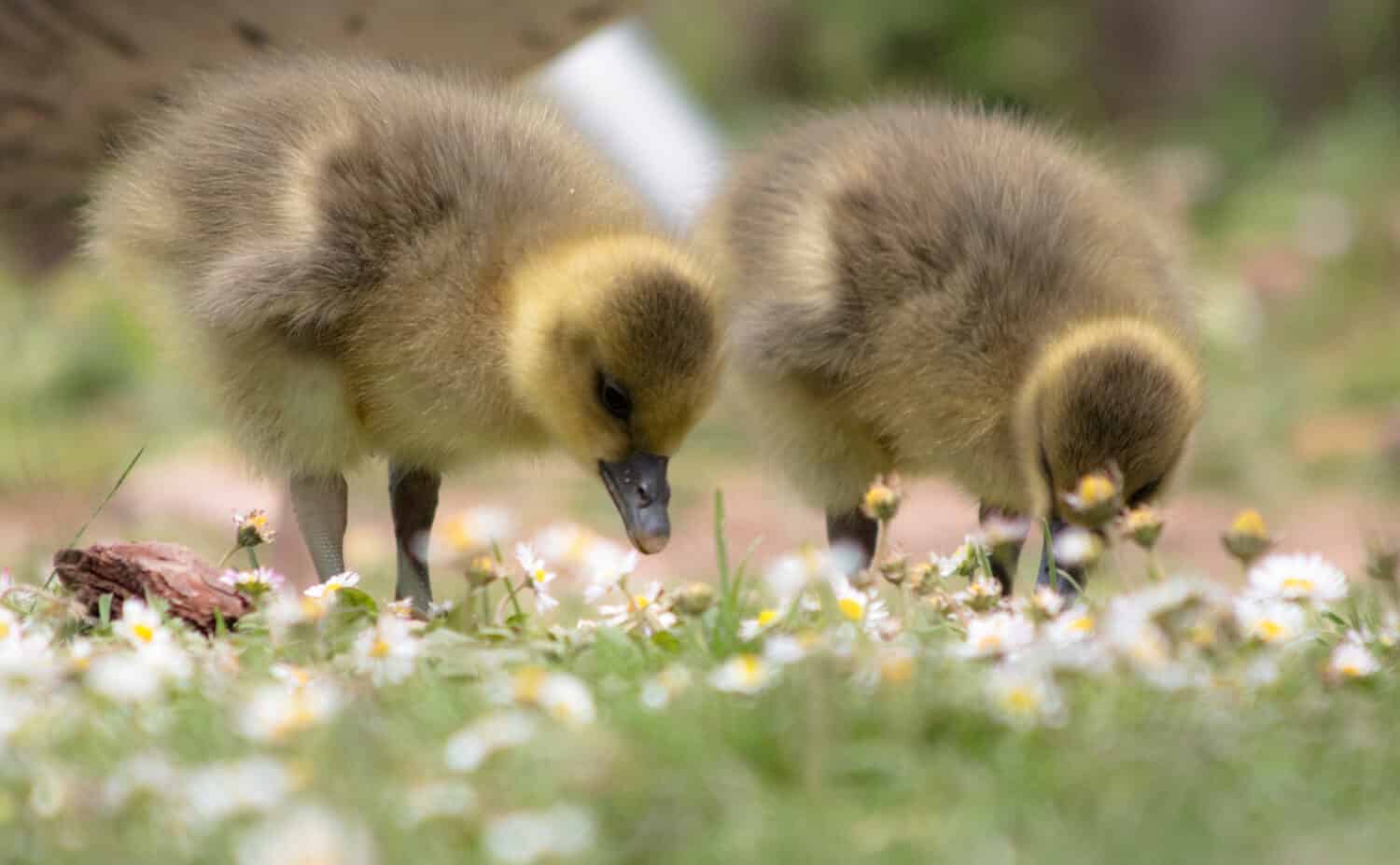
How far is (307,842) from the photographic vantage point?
4.51 feet

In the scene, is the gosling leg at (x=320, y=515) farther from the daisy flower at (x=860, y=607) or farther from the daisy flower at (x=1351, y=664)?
the daisy flower at (x=1351, y=664)

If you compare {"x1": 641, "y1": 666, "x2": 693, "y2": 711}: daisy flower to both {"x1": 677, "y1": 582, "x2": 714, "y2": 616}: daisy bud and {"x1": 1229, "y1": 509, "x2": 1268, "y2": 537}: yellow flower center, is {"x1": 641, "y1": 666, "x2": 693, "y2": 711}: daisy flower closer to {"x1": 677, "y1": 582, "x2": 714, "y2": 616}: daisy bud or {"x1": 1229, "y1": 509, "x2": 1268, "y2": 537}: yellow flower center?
{"x1": 677, "y1": 582, "x2": 714, "y2": 616}: daisy bud

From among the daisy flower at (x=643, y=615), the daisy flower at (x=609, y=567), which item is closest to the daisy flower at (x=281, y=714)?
the daisy flower at (x=609, y=567)

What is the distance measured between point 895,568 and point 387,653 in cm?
74

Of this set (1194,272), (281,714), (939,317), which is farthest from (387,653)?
(1194,272)

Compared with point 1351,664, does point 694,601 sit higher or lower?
higher

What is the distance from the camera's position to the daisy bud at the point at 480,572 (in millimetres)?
2318

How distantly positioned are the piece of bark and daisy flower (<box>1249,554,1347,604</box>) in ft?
5.08

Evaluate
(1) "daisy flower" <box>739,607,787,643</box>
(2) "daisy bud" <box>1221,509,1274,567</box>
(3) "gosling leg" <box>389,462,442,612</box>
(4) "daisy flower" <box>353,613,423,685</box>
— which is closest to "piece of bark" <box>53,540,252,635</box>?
(3) "gosling leg" <box>389,462,442,612</box>

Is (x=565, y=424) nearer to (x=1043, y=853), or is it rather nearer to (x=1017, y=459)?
(x=1017, y=459)

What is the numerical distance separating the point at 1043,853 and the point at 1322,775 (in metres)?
0.41

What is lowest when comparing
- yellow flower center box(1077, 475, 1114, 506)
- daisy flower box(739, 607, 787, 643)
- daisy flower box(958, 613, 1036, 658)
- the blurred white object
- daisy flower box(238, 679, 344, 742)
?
daisy flower box(739, 607, 787, 643)

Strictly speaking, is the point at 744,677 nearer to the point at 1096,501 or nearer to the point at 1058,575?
the point at 1096,501

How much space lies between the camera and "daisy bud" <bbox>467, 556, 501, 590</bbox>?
232 cm
